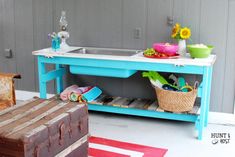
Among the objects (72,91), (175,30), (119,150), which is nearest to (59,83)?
(72,91)

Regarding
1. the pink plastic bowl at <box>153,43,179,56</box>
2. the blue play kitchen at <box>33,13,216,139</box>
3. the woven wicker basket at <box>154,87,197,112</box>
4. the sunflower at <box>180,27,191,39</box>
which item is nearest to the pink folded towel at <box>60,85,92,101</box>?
the blue play kitchen at <box>33,13,216,139</box>

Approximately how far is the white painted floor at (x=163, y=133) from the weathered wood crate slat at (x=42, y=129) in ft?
2.92

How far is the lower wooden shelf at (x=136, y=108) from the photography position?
363 centimetres

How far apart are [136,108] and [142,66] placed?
54cm

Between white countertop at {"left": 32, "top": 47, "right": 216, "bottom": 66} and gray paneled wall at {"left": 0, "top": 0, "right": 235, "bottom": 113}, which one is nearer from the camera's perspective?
white countertop at {"left": 32, "top": 47, "right": 216, "bottom": 66}

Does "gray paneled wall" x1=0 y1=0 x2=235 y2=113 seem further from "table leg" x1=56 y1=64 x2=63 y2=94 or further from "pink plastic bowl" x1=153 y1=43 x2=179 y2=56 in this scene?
"pink plastic bowl" x1=153 y1=43 x2=179 y2=56

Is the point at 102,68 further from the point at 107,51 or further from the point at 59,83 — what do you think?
the point at 59,83

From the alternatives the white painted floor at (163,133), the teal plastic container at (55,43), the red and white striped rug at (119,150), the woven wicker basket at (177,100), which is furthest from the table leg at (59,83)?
the woven wicker basket at (177,100)

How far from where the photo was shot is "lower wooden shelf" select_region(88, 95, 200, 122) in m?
3.63

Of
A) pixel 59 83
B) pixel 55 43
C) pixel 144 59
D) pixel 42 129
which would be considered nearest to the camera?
pixel 42 129

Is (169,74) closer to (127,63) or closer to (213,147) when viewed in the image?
(127,63)

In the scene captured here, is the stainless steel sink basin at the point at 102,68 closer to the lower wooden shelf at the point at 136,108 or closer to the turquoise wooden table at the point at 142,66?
the turquoise wooden table at the point at 142,66

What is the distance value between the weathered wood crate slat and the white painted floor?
889 mm

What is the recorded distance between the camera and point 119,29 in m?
4.06
